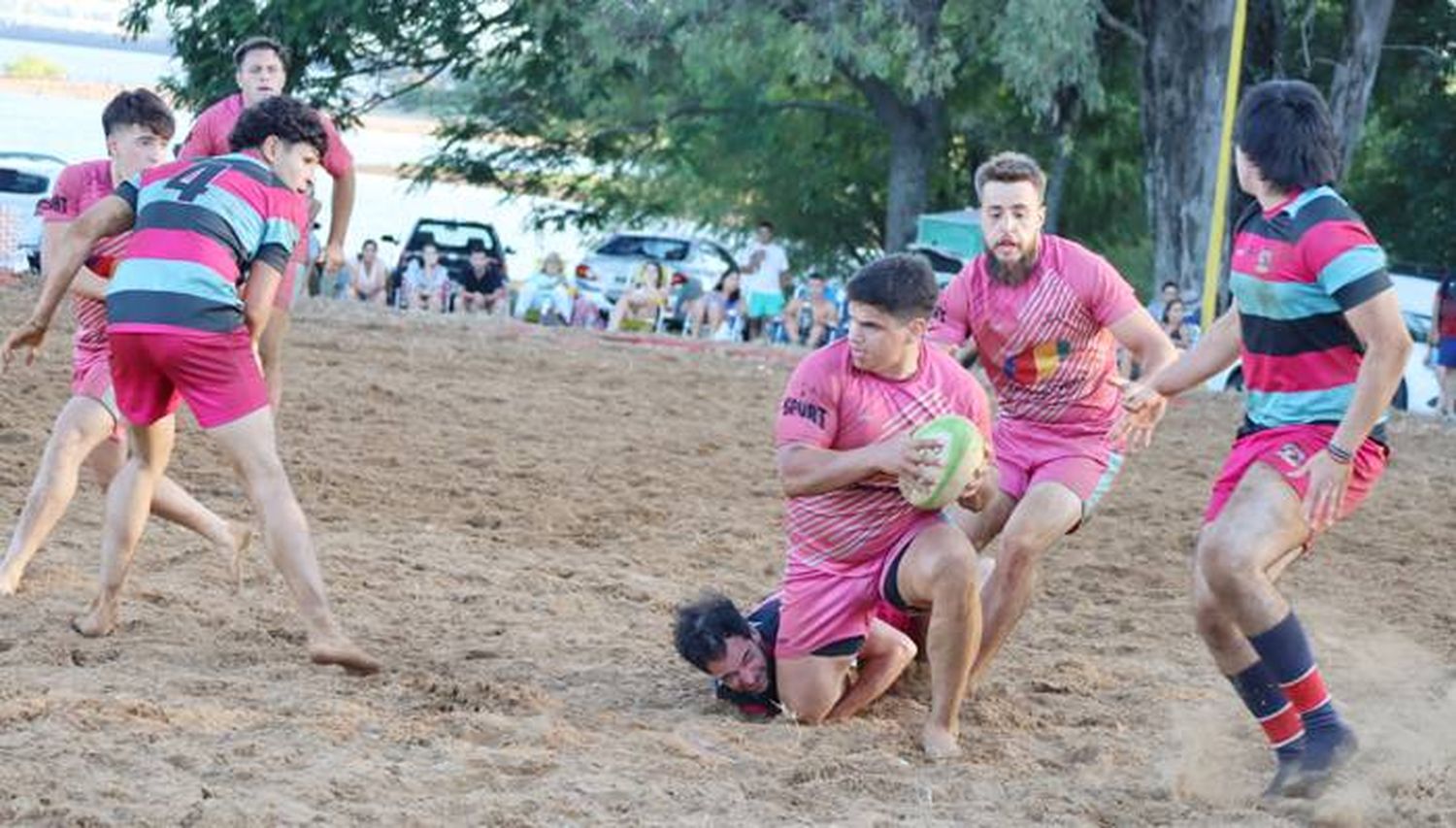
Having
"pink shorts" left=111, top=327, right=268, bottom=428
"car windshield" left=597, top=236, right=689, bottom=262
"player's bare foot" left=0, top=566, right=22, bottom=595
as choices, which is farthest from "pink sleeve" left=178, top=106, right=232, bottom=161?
"car windshield" left=597, top=236, right=689, bottom=262

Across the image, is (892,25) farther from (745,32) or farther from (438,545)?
(438,545)

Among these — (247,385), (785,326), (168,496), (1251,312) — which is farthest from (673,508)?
(785,326)

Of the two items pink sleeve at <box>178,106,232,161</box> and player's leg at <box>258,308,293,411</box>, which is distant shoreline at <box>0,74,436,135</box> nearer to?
pink sleeve at <box>178,106,232,161</box>

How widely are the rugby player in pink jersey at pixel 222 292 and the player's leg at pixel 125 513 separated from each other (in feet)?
0.85

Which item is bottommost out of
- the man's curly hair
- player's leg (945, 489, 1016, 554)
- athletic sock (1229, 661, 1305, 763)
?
athletic sock (1229, 661, 1305, 763)

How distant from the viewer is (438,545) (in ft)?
33.4

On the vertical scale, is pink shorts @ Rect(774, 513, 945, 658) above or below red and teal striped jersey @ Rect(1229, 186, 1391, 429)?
below

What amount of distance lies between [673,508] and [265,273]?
15.1ft

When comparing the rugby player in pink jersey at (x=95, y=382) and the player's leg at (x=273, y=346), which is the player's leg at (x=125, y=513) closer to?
the rugby player in pink jersey at (x=95, y=382)

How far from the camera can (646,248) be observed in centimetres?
3412

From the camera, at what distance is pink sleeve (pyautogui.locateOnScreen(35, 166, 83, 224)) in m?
8.69

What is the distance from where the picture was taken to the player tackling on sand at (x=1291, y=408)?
630 centimetres

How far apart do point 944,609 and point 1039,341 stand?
1.31m

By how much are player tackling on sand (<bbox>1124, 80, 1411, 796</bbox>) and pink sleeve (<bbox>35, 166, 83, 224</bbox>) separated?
14.7ft
